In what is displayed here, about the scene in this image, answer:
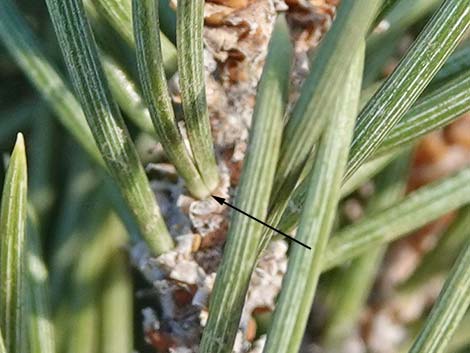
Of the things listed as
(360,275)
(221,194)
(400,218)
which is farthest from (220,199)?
(360,275)

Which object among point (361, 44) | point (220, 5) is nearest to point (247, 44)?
point (220, 5)

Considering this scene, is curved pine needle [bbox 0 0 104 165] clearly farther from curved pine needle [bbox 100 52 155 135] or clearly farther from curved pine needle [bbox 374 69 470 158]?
curved pine needle [bbox 374 69 470 158]

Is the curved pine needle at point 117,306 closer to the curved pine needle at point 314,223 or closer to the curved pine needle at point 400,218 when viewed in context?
the curved pine needle at point 400,218

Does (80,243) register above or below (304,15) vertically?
below

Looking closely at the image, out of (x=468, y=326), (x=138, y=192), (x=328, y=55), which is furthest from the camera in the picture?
(x=468, y=326)

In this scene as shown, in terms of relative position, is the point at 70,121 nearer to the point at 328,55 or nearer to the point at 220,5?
the point at 220,5

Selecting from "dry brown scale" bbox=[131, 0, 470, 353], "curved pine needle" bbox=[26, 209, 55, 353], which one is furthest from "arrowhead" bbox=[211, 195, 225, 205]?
"curved pine needle" bbox=[26, 209, 55, 353]
